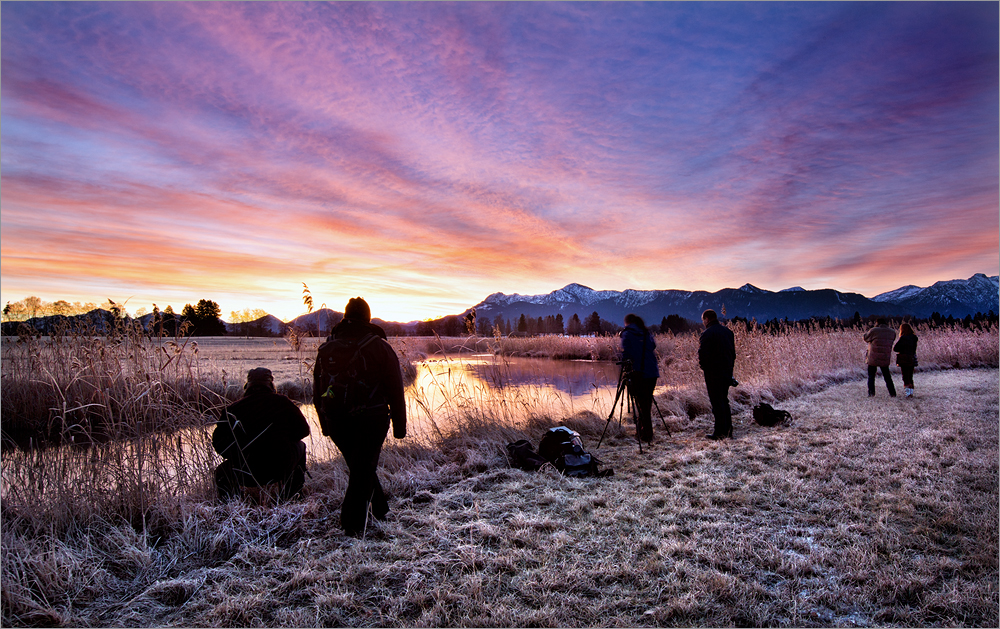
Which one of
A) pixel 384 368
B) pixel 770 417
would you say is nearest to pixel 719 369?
pixel 770 417

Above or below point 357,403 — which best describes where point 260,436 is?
below

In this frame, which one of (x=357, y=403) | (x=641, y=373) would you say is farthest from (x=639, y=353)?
(x=357, y=403)

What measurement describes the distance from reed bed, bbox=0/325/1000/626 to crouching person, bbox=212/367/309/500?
24 cm

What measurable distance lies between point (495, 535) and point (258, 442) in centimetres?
246

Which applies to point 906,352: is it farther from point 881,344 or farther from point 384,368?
point 384,368

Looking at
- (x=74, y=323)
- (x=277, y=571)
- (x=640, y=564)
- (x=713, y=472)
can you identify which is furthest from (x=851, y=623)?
(x=74, y=323)

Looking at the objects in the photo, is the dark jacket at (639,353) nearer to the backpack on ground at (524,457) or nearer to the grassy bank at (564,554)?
the grassy bank at (564,554)

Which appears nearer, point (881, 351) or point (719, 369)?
point (719, 369)

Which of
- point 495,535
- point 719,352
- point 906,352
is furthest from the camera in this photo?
point 906,352

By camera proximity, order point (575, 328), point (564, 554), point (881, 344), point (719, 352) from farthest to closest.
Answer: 1. point (575, 328)
2. point (881, 344)
3. point (719, 352)
4. point (564, 554)

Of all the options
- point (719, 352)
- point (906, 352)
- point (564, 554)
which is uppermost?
point (719, 352)

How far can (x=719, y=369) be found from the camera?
7086mm

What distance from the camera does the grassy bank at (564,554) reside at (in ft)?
8.50

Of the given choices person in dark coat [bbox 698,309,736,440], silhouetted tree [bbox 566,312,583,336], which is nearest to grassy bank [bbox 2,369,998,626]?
person in dark coat [bbox 698,309,736,440]
